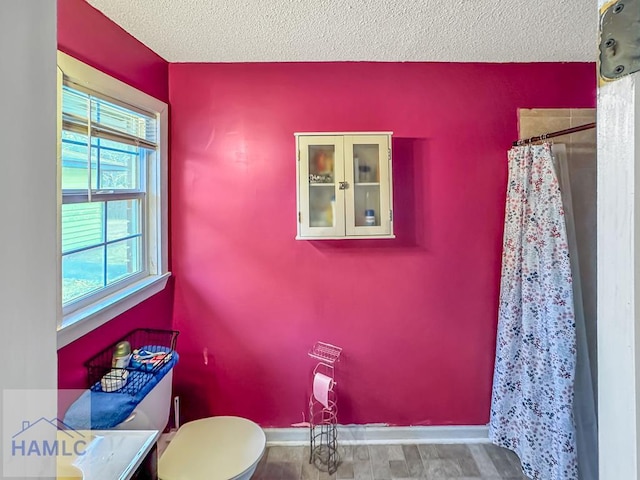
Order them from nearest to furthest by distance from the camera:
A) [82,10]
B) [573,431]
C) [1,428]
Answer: [1,428] → [82,10] → [573,431]

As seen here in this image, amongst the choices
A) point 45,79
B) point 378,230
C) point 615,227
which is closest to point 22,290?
point 45,79

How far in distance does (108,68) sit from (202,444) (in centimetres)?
171

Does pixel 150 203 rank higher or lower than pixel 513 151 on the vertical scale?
lower

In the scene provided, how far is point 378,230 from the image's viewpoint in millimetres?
2004

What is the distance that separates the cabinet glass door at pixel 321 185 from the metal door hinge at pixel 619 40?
151 cm

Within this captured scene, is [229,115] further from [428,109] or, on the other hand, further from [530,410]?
[530,410]

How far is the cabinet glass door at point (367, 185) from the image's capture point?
6.53ft

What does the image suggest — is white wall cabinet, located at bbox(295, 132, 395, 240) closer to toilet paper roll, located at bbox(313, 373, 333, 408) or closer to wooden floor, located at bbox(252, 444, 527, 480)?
toilet paper roll, located at bbox(313, 373, 333, 408)

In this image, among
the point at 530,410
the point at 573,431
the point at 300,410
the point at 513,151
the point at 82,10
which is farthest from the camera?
the point at 300,410

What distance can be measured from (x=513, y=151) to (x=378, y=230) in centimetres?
86

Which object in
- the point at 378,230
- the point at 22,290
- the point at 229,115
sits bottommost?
the point at 22,290

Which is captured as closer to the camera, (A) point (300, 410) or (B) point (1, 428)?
(B) point (1, 428)

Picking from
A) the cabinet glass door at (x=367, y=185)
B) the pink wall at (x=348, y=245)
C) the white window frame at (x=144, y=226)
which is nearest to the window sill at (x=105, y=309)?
the white window frame at (x=144, y=226)
